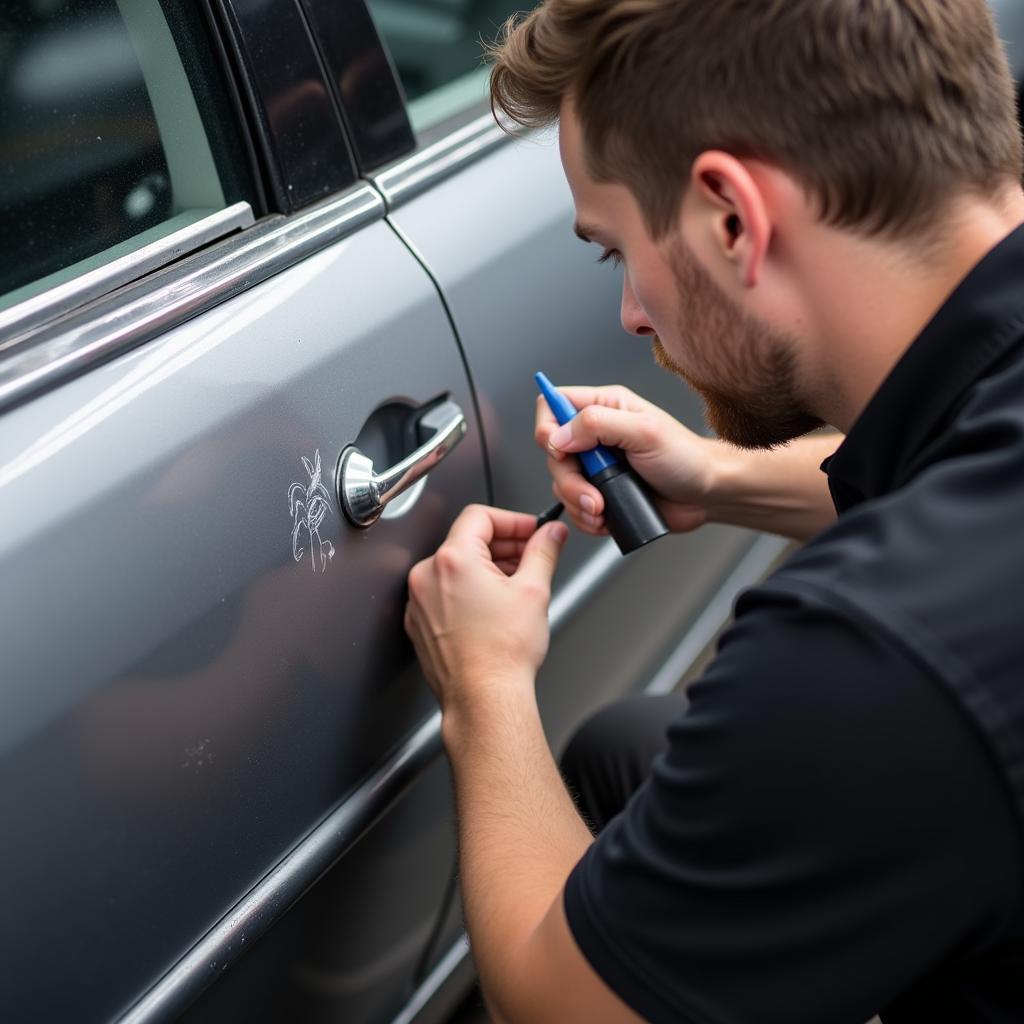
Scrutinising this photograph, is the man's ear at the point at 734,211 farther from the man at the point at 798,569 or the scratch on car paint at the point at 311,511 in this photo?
the scratch on car paint at the point at 311,511

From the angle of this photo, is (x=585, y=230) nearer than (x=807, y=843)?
No

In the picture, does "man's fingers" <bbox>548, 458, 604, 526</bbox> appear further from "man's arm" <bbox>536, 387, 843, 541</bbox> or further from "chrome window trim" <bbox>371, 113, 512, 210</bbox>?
"chrome window trim" <bbox>371, 113, 512, 210</bbox>

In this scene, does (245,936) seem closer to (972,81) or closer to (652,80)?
(652,80)

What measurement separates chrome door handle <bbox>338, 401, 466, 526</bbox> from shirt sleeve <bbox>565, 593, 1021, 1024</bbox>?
1.44 ft

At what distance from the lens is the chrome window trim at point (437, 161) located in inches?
55.4

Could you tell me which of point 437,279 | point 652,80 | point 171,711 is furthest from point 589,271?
point 171,711

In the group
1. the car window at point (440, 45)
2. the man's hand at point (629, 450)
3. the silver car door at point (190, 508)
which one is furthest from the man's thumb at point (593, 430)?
the car window at point (440, 45)

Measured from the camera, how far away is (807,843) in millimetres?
844

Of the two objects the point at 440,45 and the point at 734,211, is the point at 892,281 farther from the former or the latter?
the point at 440,45

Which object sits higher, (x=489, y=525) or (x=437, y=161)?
(x=437, y=161)

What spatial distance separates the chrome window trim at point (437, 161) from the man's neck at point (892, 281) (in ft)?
1.74

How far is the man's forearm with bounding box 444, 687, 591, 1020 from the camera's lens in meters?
1.08

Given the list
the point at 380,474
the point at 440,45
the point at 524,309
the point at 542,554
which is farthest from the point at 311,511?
the point at 440,45

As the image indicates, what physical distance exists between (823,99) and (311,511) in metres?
0.56
